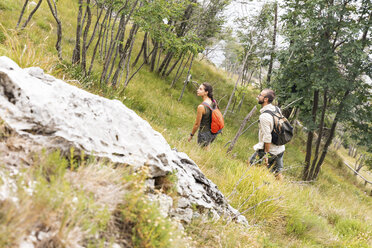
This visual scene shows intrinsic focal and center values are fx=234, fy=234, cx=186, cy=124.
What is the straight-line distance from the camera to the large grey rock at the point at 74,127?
1942 millimetres

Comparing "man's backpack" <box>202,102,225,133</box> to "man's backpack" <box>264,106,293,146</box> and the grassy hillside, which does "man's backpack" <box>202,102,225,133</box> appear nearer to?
the grassy hillside

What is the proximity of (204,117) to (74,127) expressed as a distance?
3373 mm

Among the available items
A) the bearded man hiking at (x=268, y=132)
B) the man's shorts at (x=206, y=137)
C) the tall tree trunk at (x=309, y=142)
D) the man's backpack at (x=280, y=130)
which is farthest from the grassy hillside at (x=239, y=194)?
the tall tree trunk at (x=309, y=142)

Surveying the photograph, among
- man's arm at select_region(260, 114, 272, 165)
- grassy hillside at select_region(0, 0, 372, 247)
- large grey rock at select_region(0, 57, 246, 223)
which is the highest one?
man's arm at select_region(260, 114, 272, 165)

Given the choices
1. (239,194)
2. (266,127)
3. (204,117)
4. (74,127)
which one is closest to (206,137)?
(204,117)

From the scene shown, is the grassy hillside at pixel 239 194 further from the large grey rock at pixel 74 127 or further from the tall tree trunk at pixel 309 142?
the tall tree trunk at pixel 309 142

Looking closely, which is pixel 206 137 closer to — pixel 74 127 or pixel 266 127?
pixel 266 127

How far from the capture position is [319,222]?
13.2ft

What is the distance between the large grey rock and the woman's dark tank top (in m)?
2.38

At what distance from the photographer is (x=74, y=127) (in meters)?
2.10

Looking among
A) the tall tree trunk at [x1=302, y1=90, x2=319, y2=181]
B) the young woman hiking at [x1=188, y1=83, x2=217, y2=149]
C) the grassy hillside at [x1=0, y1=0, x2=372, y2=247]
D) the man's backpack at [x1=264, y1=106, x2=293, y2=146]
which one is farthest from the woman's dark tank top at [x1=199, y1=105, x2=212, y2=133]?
the tall tree trunk at [x1=302, y1=90, x2=319, y2=181]

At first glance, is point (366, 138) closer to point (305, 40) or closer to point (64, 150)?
point (305, 40)

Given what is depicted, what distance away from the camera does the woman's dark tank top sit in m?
5.10

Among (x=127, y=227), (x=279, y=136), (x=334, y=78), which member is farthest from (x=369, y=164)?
Answer: (x=127, y=227)
